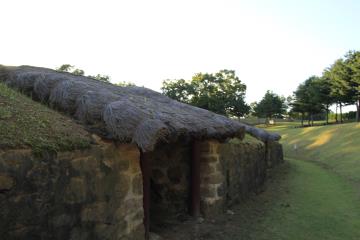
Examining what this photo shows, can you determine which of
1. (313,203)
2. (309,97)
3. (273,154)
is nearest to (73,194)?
(313,203)

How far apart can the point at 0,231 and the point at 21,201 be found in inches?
13.2

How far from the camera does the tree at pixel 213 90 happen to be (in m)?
43.8

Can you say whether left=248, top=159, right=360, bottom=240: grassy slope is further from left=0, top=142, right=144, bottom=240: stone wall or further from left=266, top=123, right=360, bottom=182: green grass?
left=0, top=142, right=144, bottom=240: stone wall

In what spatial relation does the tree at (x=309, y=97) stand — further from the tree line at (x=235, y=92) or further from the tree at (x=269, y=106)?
the tree at (x=269, y=106)

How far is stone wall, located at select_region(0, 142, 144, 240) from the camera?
366cm

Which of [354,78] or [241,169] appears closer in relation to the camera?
[241,169]

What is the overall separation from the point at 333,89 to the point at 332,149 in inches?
780

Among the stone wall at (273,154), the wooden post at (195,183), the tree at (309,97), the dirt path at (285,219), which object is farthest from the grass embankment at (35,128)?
the tree at (309,97)

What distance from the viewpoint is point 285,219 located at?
7.66 m

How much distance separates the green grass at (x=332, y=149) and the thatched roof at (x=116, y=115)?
29.2ft

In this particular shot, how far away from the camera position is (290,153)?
86.9ft

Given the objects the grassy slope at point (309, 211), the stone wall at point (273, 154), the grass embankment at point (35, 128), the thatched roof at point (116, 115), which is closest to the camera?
the grass embankment at point (35, 128)

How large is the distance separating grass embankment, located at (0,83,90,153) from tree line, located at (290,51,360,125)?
34727 mm

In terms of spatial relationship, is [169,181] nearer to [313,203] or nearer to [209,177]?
[209,177]
